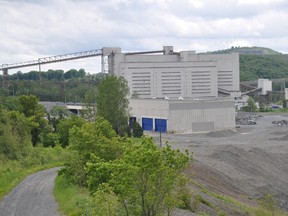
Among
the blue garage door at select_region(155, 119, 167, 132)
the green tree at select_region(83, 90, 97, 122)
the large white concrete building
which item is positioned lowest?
the blue garage door at select_region(155, 119, 167, 132)

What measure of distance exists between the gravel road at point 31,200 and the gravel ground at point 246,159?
12610mm

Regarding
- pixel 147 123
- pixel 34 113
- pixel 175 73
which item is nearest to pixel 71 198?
pixel 34 113

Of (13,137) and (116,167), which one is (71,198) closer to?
(116,167)

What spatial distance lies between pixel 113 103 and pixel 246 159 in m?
15.0

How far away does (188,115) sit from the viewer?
78.8 meters

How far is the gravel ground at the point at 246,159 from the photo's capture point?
130 feet

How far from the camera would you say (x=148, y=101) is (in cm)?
8294

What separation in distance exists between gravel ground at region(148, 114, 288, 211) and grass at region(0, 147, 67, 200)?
1123 centimetres

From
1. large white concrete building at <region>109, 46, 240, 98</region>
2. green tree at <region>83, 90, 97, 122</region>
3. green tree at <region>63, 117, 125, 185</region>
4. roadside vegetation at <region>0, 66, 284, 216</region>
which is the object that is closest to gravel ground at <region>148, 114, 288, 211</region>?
roadside vegetation at <region>0, 66, 284, 216</region>

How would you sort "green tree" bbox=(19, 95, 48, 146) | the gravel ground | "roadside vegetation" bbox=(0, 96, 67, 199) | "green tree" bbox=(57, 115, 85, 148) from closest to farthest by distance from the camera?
"roadside vegetation" bbox=(0, 96, 67, 199) < the gravel ground < "green tree" bbox=(57, 115, 85, 148) < "green tree" bbox=(19, 95, 48, 146)

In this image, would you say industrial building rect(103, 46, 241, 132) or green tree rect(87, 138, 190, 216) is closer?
green tree rect(87, 138, 190, 216)

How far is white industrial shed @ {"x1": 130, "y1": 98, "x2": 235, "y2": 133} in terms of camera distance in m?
78.5

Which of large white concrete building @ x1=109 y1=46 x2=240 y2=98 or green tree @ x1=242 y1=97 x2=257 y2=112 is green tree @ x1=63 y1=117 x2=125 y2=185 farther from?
green tree @ x1=242 y1=97 x2=257 y2=112

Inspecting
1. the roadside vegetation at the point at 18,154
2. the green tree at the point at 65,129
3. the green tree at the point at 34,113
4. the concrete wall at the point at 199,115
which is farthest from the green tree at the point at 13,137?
the concrete wall at the point at 199,115
